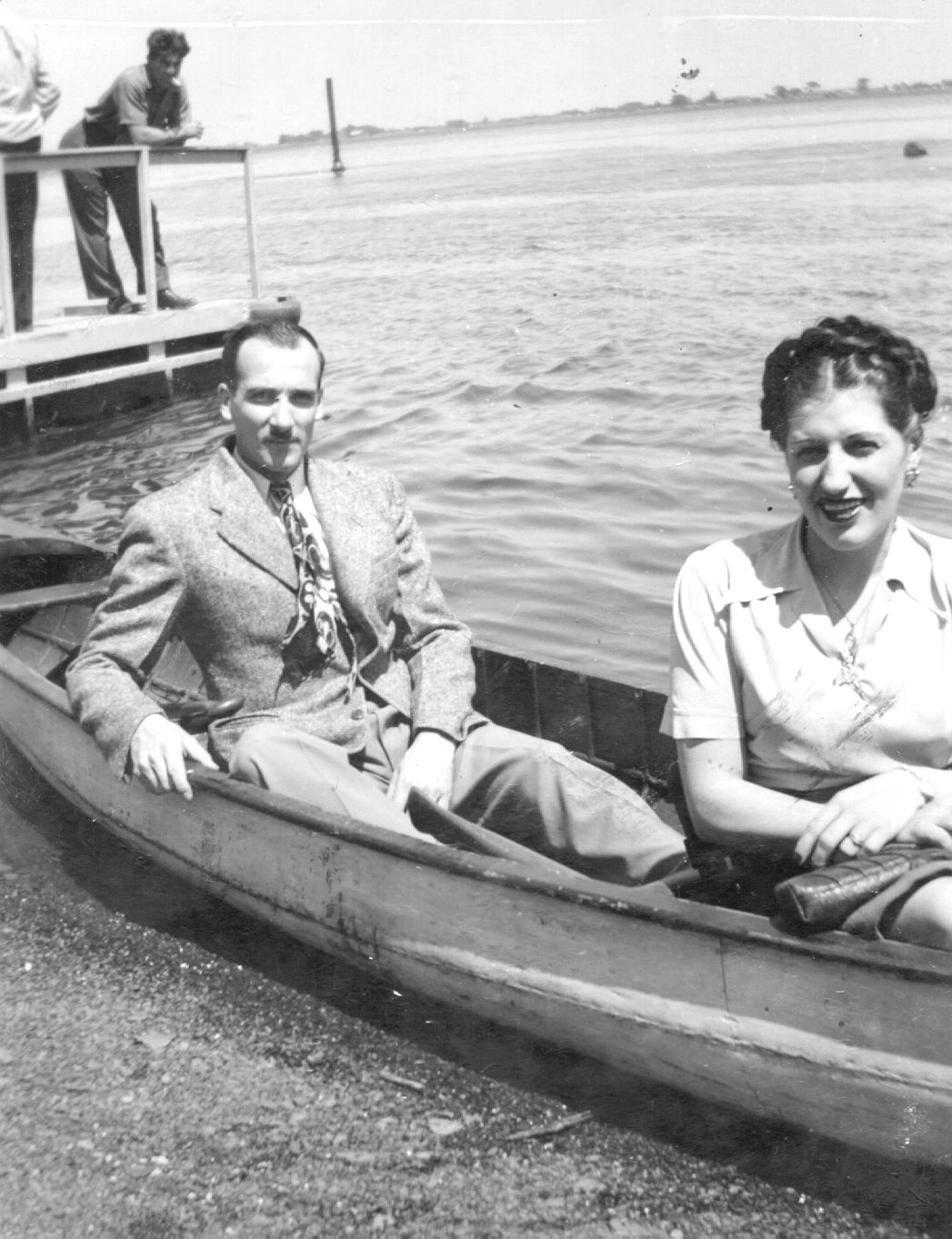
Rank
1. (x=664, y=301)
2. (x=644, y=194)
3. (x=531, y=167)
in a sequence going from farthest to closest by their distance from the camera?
(x=531, y=167) < (x=644, y=194) < (x=664, y=301)

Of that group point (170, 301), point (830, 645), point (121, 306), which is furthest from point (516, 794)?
point (170, 301)

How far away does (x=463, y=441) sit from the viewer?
13383 millimetres

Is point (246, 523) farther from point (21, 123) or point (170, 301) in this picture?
point (170, 301)

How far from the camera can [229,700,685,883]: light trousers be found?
12.0ft

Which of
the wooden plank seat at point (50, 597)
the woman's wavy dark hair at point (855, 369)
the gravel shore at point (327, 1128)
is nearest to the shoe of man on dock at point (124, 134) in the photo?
the wooden plank seat at point (50, 597)

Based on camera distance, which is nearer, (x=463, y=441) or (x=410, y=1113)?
(x=410, y=1113)

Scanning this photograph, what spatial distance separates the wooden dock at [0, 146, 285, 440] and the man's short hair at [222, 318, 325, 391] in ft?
24.4

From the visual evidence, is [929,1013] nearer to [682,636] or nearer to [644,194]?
[682,636]

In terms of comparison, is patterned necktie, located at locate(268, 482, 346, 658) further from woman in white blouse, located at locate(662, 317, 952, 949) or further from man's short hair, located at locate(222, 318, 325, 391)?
woman in white blouse, located at locate(662, 317, 952, 949)

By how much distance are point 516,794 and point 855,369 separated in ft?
4.81

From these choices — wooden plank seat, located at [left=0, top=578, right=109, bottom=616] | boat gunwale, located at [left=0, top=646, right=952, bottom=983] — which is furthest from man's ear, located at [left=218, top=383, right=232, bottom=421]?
wooden plank seat, located at [left=0, top=578, right=109, bottom=616]

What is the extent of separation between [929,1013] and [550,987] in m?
0.95

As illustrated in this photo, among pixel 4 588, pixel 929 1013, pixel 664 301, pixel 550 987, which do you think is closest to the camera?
pixel 929 1013

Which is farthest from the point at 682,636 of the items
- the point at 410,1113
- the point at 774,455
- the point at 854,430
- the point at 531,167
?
the point at 531,167
